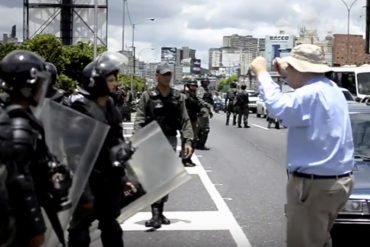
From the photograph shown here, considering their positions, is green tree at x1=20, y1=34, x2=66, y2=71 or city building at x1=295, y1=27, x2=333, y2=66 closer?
city building at x1=295, y1=27, x2=333, y2=66

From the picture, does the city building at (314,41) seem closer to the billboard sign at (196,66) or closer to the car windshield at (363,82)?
the car windshield at (363,82)

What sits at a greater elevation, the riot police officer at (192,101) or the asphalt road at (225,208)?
the riot police officer at (192,101)

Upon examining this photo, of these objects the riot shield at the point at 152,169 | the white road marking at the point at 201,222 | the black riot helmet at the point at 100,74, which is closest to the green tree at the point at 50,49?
the white road marking at the point at 201,222

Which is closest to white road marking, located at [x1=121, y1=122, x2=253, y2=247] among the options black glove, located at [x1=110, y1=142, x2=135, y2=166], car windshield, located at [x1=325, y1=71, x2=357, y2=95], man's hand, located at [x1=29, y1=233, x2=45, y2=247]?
black glove, located at [x1=110, y1=142, x2=135, y2=166]

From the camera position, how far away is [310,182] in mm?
4789

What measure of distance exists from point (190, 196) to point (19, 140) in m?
7.62

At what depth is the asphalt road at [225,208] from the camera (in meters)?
8.03

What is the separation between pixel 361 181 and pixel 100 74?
260cm

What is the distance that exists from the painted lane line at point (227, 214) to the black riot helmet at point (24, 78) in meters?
4.10

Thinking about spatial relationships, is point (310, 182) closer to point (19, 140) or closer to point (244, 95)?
point (19, 140)

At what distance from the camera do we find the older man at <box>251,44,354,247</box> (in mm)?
4699

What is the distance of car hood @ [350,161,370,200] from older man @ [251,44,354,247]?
5.54 ft

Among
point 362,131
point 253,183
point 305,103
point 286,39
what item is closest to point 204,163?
point 253,183

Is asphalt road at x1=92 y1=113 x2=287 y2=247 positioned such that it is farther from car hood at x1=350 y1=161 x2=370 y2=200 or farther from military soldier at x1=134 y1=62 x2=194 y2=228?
car hood at x1=350 y1=161 x2=370 y2=200
